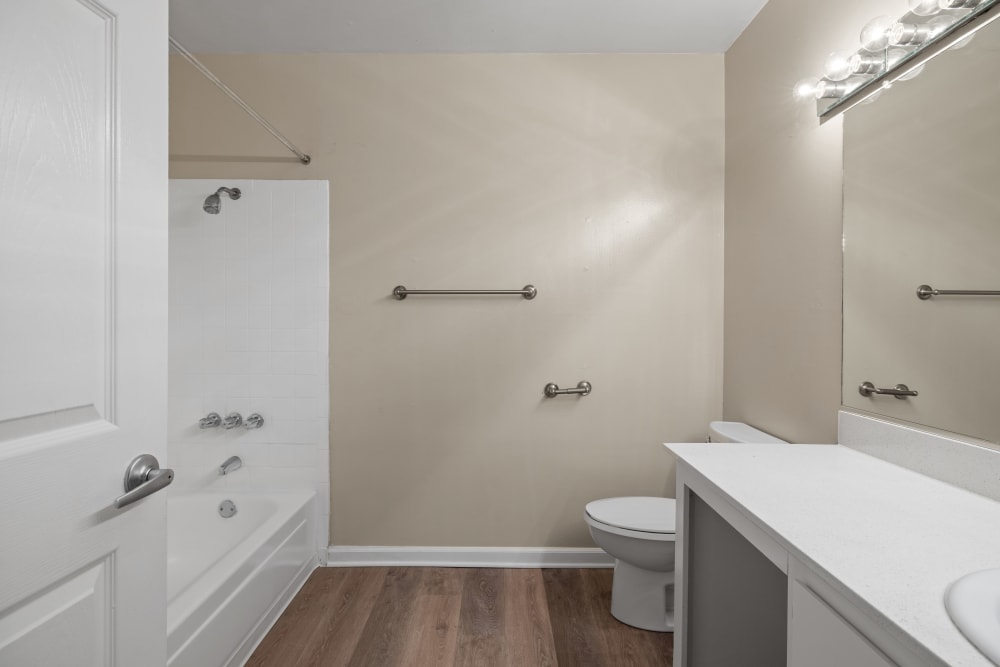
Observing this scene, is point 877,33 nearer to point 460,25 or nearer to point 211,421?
point 460,25

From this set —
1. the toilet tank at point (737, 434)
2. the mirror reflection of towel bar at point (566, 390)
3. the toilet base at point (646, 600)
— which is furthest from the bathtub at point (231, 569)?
the toilet tank at point (737, 434)

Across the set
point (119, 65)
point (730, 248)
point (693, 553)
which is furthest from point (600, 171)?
point (119, 65)

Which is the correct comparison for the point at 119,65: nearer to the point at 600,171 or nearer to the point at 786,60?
the point at 600,171

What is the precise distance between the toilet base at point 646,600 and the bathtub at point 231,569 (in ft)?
4.24

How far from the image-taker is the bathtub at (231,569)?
4.68 feet

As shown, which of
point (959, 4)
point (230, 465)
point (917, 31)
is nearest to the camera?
point (959, 4)

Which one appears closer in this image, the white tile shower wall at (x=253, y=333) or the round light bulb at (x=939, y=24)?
the round light bulb at (x=939, y=24)

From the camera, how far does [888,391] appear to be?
1332mm

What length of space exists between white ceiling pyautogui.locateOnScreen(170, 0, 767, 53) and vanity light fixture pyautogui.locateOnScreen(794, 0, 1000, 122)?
29.1 inches

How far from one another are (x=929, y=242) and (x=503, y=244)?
59.3 inches

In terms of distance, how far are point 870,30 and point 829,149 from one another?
0.35 m

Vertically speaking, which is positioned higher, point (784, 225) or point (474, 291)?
point (784, 225)

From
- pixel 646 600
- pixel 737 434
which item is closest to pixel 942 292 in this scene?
pixel 737 434

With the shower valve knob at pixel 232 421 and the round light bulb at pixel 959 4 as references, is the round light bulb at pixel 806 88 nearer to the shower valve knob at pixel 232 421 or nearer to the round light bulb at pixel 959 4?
the round light bulb at pixel 959 4
